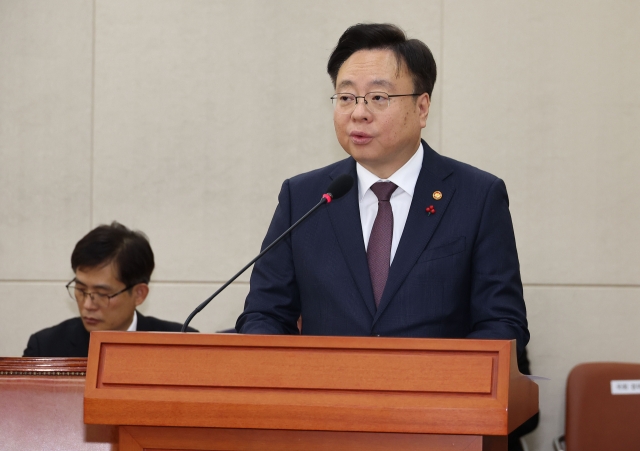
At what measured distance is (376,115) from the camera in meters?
2.11

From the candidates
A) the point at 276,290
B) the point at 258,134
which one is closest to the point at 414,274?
the point at 276,290

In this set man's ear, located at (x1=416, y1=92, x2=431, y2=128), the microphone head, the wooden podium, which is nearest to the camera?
the wooden podium

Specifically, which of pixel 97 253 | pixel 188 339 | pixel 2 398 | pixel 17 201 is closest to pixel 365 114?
pixel 188 339

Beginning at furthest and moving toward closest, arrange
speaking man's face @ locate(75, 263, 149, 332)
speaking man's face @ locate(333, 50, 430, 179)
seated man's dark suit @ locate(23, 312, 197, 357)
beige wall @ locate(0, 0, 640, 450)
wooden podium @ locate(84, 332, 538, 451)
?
beige wall @ locate(0, 0, 640, 450), seated man's dark suit @ locate(23, 312, 197, 357), speaking man's face @ locate(75, 263, 149, 332), speaking man's face @ locate(333, 50, 430, 179), wooden podium @ locate(84, 332, 538, 451)

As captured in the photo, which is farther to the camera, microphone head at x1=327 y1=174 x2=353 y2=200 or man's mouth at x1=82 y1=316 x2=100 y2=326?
man's mouth at x1=82 y1=316 x2=100 y2=326

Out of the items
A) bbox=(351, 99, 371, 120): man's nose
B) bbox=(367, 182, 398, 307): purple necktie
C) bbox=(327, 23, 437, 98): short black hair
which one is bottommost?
bbox=(367, 182, 398, 307): purple necktie

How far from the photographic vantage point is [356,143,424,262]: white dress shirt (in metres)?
2.14

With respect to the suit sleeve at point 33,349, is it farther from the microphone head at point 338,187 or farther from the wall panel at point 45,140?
the microphone head at point 338,187

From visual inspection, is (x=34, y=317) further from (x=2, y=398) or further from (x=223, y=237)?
(x=2, y=398)

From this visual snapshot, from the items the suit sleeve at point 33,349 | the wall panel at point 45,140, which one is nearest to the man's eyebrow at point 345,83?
the suit sleeve at point 33,349

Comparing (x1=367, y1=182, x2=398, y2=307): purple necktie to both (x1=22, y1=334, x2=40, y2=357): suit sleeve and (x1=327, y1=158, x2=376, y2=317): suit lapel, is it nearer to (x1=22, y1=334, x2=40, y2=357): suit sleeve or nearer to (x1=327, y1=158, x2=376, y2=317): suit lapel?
(x1=327, y1=158, x2=376, y2=317): suit lapel

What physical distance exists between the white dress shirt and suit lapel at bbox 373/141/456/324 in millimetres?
30

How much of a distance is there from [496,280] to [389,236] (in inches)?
11.9

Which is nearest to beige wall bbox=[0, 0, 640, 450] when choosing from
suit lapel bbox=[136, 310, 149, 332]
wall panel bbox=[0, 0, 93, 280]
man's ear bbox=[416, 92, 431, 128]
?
wall panel bbox=[0, 0, 93, 280]
